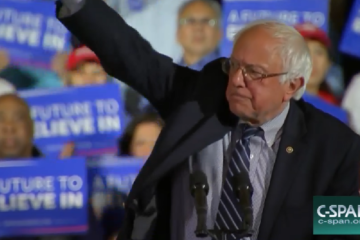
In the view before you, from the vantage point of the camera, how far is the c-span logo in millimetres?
1766

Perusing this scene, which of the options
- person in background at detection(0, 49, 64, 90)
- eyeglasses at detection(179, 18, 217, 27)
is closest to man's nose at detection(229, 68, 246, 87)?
eyeglasses at detection(179, 18, 217, 27)

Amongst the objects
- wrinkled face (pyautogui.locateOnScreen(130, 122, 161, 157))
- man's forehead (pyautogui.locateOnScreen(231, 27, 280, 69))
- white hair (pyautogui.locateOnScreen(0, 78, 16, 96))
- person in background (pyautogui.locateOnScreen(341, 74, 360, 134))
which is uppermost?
man's forehead (pyautogui.locateOnScreen(231, 27, 280, 69))

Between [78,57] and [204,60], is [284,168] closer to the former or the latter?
[204,60]

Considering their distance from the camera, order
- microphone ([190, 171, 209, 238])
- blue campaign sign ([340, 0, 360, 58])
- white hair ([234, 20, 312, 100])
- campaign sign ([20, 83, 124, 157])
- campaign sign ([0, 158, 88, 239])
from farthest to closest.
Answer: blue campaign sign ([340, 0, 360, 58]), campaign sign ([20, 83, 124, 157]), campaign sign ([0, 158, 88, 239]), white hair ([234, 20, 312, 100]), microphone ([190, 171, 209, 238])

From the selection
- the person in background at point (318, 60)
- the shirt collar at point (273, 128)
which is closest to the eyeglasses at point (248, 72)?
the shirt collar at point (273, 128)

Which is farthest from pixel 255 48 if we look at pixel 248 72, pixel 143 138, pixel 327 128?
pixel 143 138

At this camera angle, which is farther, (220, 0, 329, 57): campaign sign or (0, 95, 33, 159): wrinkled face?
(220, 0, 329, 57): campaign sign

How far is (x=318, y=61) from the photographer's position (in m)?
3.44

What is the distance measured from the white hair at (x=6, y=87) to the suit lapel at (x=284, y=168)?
1.72 meters

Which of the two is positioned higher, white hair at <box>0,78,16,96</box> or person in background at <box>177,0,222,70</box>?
person in background at <box>177,0,222,70</box>

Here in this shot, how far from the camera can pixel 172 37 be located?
340 centimetres

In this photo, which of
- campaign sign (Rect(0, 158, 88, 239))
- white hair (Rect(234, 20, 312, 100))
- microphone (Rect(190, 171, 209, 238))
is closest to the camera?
microphone (Rect(190, 171, 209, 238))

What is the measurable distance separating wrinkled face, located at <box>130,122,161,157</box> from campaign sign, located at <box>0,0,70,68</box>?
0.51m

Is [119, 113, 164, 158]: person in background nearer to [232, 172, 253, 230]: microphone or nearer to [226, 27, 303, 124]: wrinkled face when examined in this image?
[226, 27, 303, 124]: wrinkled face
